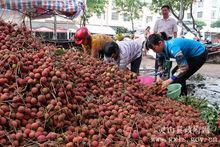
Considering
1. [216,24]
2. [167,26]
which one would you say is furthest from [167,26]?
[216,24]

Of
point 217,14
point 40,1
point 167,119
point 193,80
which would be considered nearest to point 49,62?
point 167,119

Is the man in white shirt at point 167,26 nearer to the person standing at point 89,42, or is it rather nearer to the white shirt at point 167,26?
the white shirt at point 167,26

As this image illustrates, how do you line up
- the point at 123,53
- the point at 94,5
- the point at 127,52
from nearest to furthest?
1. the point at 123,53
2. the point at 127,52
3. the point at 94,5

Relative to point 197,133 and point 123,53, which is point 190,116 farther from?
point 123,53

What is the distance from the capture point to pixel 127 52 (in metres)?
4.05

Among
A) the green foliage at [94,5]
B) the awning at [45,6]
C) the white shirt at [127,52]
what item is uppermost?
the green foliage at [94,5]

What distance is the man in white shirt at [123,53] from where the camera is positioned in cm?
362

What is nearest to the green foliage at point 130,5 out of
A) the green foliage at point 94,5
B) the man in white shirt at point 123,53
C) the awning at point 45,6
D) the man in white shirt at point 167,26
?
the green foliage at point 94,5

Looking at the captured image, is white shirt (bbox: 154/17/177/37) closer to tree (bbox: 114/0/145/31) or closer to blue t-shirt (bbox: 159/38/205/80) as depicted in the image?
blue t-shirt (bbox: 159/38/205/80)

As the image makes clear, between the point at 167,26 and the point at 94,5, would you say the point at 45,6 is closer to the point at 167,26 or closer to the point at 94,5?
the point at 167,26

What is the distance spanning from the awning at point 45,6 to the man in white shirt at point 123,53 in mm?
1648

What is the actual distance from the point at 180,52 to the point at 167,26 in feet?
9.87

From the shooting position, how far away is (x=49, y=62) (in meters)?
2.24

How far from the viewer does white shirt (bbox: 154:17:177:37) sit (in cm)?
648
